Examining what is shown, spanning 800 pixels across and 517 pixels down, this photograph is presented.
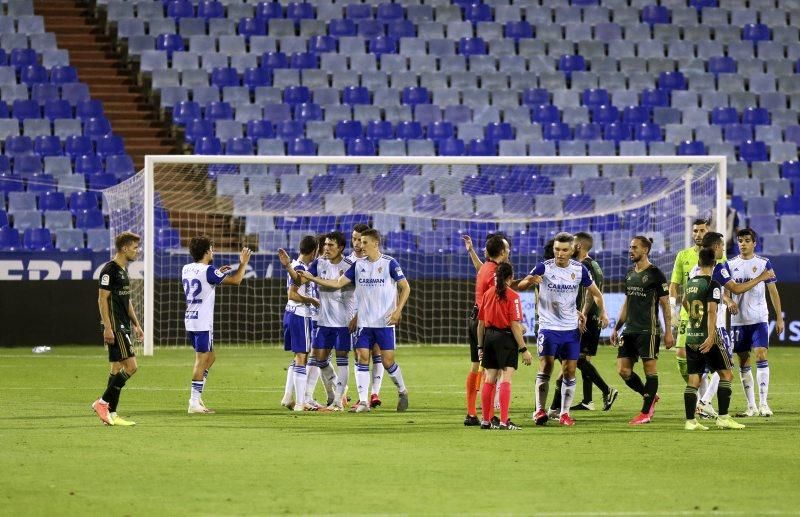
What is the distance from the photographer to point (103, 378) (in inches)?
728

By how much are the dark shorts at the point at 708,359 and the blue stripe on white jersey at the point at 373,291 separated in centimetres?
324

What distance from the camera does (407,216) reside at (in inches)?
1048

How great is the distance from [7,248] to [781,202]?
16299 millimetres

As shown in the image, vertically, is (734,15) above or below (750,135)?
above

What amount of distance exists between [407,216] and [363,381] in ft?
40.7

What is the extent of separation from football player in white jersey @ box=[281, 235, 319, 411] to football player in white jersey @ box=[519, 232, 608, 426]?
A: 272cm

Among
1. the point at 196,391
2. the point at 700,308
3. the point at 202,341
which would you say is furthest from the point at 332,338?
the point at 700,308

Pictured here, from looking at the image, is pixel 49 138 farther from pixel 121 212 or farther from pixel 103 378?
pixel 103 378

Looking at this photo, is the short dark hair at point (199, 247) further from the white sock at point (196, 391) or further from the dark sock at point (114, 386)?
the dark sock at point (114, 386)

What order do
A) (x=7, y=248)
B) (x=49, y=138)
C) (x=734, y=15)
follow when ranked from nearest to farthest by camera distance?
(x=7, y=248) < (x=49, y=138) < (x=734, y=15)

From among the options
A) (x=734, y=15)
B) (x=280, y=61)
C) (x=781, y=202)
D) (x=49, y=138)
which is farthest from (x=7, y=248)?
(x=734, y=15)

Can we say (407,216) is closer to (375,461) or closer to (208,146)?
(208,146)

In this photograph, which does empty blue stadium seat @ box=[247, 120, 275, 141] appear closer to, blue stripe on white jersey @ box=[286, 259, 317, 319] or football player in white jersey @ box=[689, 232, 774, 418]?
blue stripe on white jersey @ box=[286, 259, 317, 319]

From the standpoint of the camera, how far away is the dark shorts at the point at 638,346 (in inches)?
527
